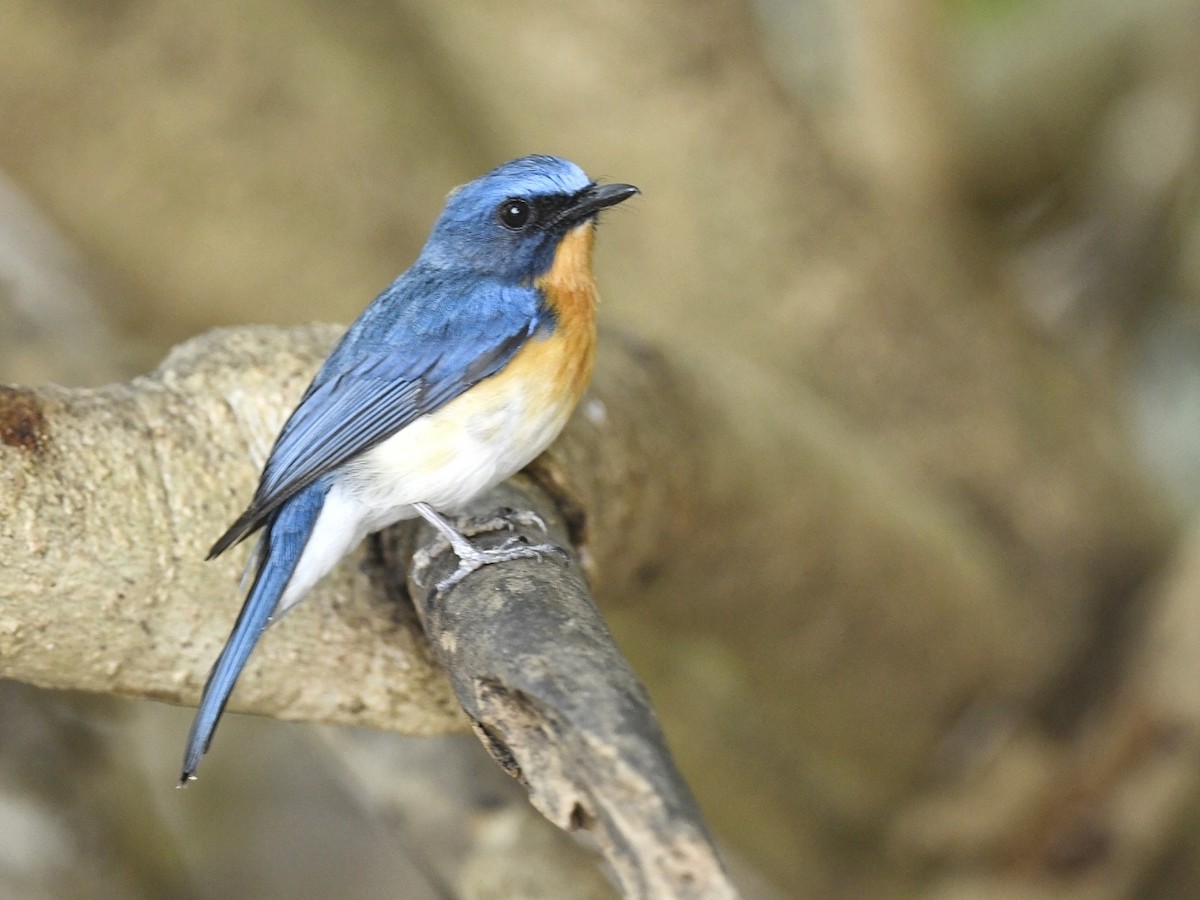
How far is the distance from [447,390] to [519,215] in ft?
1.62

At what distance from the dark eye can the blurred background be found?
4.03ft

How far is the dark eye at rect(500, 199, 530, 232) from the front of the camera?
10.1 feet

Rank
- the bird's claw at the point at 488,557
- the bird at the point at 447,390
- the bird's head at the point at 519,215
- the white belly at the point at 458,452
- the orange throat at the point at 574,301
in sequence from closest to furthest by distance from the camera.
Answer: the bird's claw at the point at 488,557
the bird at the point at 447,390
the white belly at the point at 458,452
the orange throat at the point at 574,301
the bird's head at the point at 519,215

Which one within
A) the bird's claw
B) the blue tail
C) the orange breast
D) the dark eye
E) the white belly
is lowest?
the blue tail

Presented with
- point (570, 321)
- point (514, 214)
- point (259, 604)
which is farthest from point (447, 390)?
point (259, 604)

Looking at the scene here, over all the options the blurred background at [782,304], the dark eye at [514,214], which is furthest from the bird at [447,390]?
the blurred background at [782,304]

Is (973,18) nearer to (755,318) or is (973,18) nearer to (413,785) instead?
(755,318)

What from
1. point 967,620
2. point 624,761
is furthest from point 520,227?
point 967,620

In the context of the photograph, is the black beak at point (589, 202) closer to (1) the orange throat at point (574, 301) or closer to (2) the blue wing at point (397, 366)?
(1) the orange throat at point (574, 301)

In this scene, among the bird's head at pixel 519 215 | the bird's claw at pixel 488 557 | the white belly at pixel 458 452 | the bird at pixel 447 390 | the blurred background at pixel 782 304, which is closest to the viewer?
the bird's claw at pixel 488 557

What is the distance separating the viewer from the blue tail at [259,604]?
2.40 meters

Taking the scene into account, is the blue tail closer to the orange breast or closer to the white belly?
the white belly

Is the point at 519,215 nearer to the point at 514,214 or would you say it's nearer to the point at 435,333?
the point at 514,214

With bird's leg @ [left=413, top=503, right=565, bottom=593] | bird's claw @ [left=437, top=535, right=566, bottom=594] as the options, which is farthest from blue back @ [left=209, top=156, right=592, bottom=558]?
bird's claw @ [left=437, top=535, right=566, bottom=594]
